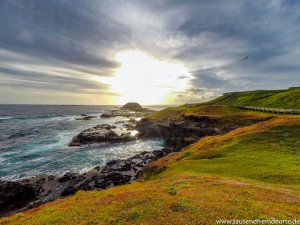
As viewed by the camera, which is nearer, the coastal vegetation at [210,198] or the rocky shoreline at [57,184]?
the coastal vegetation at [210,198]

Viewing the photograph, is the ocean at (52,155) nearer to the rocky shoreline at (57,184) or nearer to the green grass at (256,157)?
the rocky shoreline at (57,184)

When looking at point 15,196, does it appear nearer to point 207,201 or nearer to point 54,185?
point 54,185

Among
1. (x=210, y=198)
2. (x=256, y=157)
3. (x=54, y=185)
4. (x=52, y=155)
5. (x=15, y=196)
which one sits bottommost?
(x=54, y=185)

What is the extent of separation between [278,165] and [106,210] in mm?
25463

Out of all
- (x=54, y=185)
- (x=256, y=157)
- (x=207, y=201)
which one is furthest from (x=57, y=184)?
(x=256, y=157)

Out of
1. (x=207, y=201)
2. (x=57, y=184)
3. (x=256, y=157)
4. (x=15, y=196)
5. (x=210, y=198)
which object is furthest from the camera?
(x=57, y=184)

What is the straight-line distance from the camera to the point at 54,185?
47.0 meters

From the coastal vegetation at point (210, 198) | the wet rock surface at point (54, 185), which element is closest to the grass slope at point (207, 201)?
the coastal vegetation at point (210, 198)

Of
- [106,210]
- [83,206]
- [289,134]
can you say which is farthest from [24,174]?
[289,134]

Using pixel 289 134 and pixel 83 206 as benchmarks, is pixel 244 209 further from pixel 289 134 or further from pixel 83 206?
pixel 289 134

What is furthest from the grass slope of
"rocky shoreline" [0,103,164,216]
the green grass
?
"rocky shoreline" [0,103,164,216]

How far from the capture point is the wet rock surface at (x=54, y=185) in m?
39.8

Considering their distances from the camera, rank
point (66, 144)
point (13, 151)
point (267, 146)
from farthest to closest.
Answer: point (66, 144)
point (13, 151)
point (267, 146)

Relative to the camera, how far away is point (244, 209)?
1541cm
